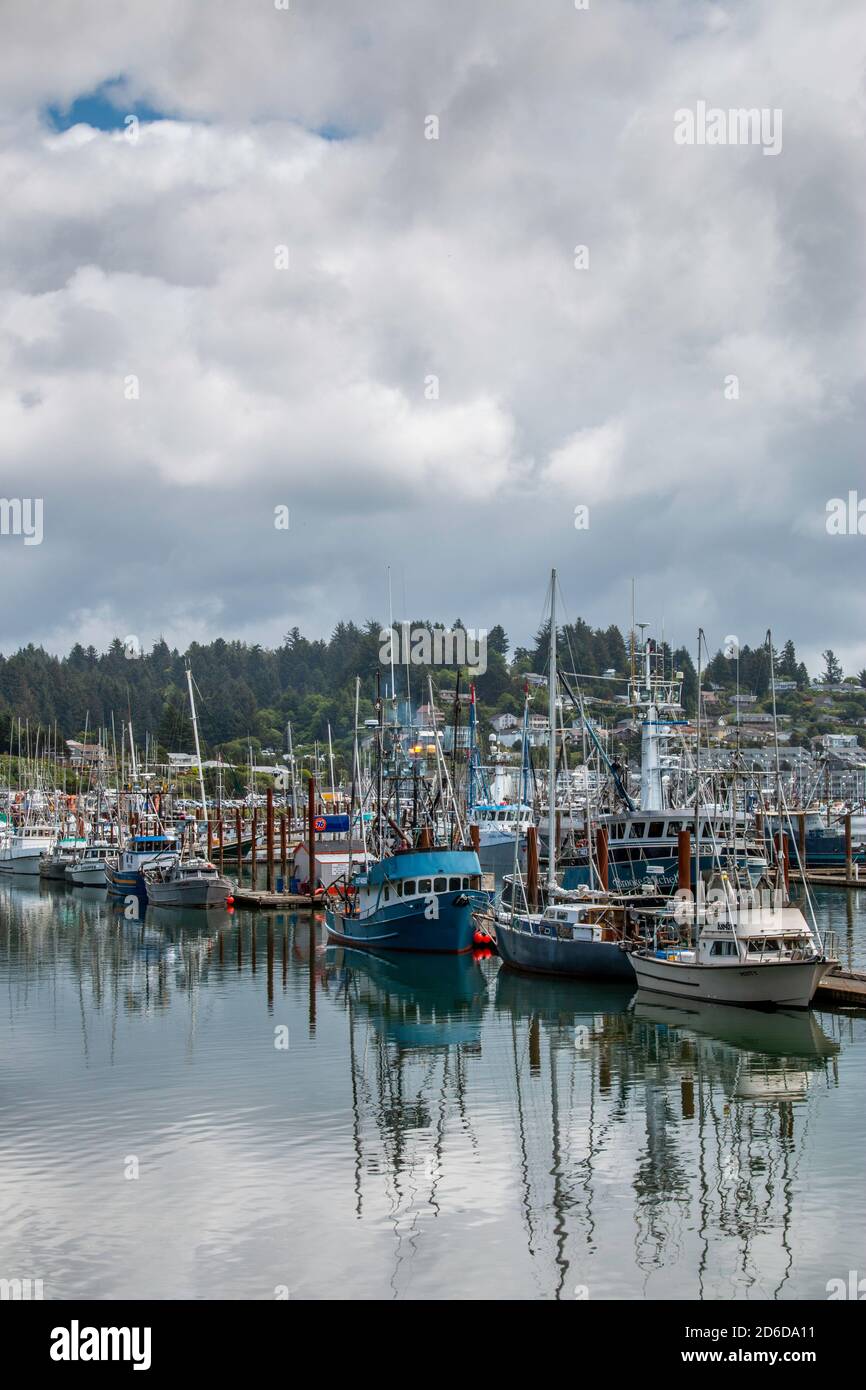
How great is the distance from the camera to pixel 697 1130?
1238 inches

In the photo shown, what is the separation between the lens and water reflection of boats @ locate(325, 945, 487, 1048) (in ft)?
148

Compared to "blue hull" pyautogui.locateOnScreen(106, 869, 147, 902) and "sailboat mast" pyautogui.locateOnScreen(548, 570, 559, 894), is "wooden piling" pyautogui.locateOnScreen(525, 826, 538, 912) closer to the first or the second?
"sailboat mast" pyautogui.locateOnScreen(548, 570, 559, 894)

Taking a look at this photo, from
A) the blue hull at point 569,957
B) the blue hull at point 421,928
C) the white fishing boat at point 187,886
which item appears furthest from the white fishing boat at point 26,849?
the blue hull at point 569,957

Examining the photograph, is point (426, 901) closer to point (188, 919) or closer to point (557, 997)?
point (557, 997)

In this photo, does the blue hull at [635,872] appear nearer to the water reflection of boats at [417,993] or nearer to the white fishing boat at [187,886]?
the water reflection of boats at [417,993]

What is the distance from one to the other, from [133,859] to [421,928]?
164ft

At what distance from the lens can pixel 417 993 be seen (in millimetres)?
54125

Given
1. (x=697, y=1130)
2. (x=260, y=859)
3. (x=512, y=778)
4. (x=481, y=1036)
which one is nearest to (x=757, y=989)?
(x=481, y=1036)

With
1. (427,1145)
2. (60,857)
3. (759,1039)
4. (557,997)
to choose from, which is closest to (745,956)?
(759,1039)

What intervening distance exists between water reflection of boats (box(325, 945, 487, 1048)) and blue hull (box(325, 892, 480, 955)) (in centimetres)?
69

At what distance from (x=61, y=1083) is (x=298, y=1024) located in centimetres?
1101

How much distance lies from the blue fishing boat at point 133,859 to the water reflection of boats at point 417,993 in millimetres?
36517

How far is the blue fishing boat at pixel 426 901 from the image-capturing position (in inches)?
2400
